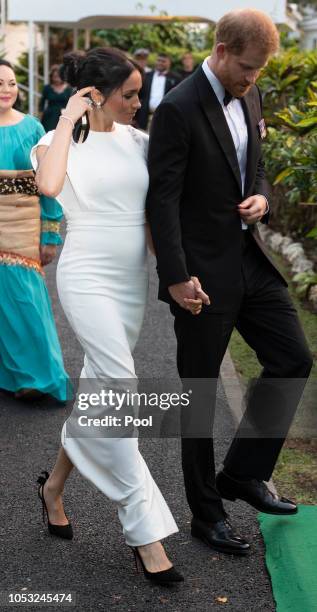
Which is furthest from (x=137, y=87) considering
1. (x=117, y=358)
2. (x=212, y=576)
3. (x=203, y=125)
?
(x=212, y=576)

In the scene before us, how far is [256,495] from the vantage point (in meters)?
4.34

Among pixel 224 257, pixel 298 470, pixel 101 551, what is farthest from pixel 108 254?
pixel 298 470

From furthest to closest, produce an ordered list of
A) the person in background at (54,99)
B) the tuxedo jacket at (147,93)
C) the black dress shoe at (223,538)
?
the person in background at (54,99), the tuxedo jacket at (147,93), the black dress shoe at (223,538)

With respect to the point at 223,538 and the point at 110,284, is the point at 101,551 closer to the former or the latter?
the point at 223,538

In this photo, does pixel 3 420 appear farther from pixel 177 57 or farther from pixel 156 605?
pixel 177 57

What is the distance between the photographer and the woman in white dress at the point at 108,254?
151 inches

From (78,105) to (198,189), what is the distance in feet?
1.82

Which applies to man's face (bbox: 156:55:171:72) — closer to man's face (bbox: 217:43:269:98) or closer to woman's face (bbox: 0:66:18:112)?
woman's face (bbox: 0:66:18:112)

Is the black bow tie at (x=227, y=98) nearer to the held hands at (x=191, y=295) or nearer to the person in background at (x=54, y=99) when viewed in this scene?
the held hands at (x=191, y=295)

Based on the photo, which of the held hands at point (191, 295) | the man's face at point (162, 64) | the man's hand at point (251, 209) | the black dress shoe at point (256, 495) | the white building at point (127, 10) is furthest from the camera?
the man's face at point (162, 64)

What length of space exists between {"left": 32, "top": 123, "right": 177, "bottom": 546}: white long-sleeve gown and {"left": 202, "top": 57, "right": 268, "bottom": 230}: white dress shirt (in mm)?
362

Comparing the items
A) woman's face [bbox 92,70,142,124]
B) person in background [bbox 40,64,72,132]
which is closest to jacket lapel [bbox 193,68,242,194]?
woman's face [bbox 92,70,142,124]

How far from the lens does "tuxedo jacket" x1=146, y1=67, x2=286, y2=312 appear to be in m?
3.88

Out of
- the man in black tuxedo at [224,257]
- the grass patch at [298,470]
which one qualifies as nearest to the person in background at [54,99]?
the grass patch at [298,470]
